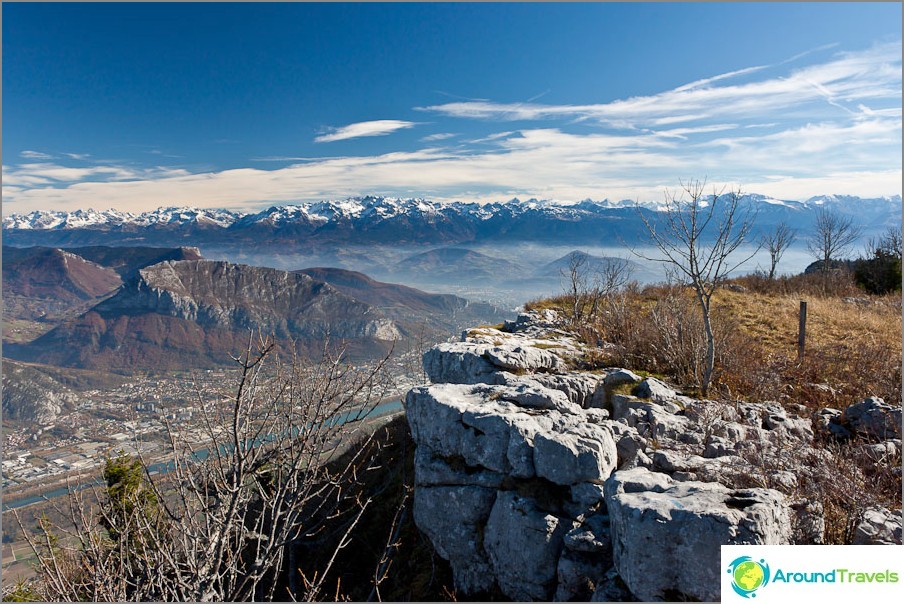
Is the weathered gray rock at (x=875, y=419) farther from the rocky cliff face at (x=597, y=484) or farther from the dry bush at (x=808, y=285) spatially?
the dry bush at (x=808, y=285)

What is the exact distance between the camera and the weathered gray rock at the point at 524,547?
6250mm

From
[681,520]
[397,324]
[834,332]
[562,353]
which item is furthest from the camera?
[397,324]

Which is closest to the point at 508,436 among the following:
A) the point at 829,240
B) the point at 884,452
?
the point at 884,452

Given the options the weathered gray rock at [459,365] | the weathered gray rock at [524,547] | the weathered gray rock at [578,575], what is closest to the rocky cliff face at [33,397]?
the weathered gray rock at [459,365]

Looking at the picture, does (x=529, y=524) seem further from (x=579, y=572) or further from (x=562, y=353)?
(x=562, y=353)

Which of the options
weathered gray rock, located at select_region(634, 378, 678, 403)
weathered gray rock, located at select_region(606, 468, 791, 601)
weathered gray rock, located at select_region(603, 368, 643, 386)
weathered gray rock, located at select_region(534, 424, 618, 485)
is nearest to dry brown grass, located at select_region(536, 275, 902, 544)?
weathered gray rock, located at select_region(606, 468, 791, 601)

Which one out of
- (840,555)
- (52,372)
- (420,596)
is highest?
(840,555)

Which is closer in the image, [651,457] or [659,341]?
[651,457]

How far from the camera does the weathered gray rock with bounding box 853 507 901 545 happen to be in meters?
5.16

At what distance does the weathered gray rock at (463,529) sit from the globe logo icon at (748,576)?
3180 millimetres

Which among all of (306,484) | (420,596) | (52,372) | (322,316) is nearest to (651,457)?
(420,596)

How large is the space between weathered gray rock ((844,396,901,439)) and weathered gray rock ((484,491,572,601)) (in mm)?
5354

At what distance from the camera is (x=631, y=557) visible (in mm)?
5191

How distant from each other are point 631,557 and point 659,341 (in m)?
7.41
